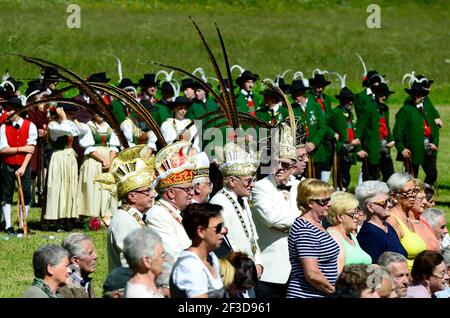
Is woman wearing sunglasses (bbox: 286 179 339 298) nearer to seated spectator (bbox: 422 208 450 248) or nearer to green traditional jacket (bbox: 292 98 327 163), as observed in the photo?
seated spectator (bbox: 422 208 450 248)

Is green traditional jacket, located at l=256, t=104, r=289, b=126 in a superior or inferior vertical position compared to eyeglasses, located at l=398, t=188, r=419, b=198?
superior

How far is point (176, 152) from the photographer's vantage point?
9.76 m

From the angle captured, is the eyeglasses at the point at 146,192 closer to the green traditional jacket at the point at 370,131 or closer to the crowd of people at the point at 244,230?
the crowd of people at the point at 244,230

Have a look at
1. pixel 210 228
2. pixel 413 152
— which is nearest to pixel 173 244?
pixel 210 228

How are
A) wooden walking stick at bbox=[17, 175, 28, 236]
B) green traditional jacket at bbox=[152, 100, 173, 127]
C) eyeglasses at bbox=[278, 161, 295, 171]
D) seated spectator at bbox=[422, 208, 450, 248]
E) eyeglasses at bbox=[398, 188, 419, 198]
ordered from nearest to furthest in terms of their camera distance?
eyeglasses at bbox=[278, 161, 295, 171] < eyeglasses at bbox=[398, 188, 419, 198] < seated spectator at bbox=[422, 208, 450, 248] < wooden walking stick at bbox=[17, 175, 28, 236] < green traditional jacket at bbox=[152, 100, 173, 127]

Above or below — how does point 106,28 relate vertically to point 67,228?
above

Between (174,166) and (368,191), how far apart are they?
1629 millimetres

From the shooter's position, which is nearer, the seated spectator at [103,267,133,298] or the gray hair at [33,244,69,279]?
the seated spectator at [103,267,133,298]

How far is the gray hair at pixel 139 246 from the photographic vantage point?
762 cm

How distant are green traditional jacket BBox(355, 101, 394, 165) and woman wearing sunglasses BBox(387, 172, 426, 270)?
791 cm

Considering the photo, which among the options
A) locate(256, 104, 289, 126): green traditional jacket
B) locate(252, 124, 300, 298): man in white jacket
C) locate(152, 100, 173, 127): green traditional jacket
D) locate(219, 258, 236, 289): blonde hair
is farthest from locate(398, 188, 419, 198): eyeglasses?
locate(152, 100, 173, 127): green traditional jacket

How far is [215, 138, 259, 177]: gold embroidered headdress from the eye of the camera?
9984 mm
